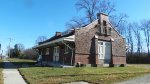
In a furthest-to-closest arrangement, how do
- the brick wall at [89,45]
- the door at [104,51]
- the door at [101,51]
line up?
the door at [104,51] < the door at [101,51] < the brick wall at [89,45]

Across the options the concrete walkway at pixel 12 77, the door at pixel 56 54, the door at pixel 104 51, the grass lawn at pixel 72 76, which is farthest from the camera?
the door at pixel 56 54

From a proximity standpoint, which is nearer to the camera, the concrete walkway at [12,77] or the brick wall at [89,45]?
the concrete walkway at [12,77]

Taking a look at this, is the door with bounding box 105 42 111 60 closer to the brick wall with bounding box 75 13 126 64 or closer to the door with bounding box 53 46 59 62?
the brick wall with bounding box 75 13 126 64

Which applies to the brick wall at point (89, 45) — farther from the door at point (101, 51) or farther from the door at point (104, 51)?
the door at point (101, 51)

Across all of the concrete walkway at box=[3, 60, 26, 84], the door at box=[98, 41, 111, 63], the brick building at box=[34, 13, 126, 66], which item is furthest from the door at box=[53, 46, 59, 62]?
the concrete walkway at box=[3, 60, 26, 84]

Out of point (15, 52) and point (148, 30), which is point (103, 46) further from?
point (15, 52)

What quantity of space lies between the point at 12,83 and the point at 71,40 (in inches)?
531

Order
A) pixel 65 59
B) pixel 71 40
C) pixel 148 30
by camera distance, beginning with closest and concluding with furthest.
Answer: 1. pixel 71 40
2. pixel 65 59
3. pixel 148 30

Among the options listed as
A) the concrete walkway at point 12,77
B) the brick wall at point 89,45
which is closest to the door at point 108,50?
the brick wall at point 89,45

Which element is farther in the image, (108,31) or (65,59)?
(108,31)

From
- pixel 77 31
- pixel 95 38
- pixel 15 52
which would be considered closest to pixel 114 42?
pixel 95 38

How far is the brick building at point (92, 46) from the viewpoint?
29516 millimetres

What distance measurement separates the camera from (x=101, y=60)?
31.8m

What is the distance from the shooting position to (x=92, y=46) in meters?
30.9
